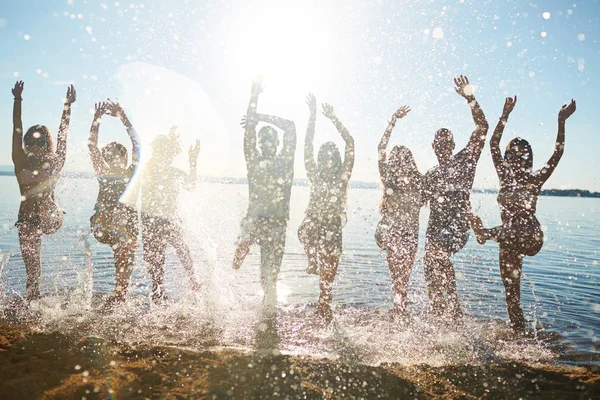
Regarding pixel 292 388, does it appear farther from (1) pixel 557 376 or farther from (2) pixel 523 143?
(2) pixel 523 143

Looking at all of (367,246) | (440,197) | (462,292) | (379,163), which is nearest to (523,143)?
(440,197)

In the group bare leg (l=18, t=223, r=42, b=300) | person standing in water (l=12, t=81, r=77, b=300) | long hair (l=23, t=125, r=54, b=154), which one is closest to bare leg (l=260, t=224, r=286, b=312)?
person standing in water (l=12, t=81, r=77, b=300)

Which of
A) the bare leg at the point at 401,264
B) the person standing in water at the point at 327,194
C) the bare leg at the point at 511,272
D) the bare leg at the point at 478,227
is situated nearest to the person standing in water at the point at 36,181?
the person standing in water at the point at 327,194

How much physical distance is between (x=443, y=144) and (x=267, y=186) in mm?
2805

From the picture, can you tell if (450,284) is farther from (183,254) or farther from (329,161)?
(183,254)

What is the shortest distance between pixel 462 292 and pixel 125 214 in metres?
7.52

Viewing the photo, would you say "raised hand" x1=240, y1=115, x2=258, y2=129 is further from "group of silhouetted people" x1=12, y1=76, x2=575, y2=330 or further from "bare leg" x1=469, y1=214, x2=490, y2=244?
"bare leg" x1=469, y1=214, x2=490, y2=244

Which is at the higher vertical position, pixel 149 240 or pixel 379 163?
pixel 379 163

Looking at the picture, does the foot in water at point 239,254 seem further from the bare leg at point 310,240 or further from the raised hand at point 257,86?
the raised hand at point 257,86

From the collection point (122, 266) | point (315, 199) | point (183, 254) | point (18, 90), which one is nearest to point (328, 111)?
point (315, 199)

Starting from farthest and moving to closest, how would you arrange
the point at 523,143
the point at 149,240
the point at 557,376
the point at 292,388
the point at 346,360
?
the point at 149,240 → the point at 523,143 → the point at 346,360 → the point at 557,376 → the point at 292,388

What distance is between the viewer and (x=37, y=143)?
6773mm

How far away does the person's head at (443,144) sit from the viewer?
631 cm

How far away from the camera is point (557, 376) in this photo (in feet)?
13.5
